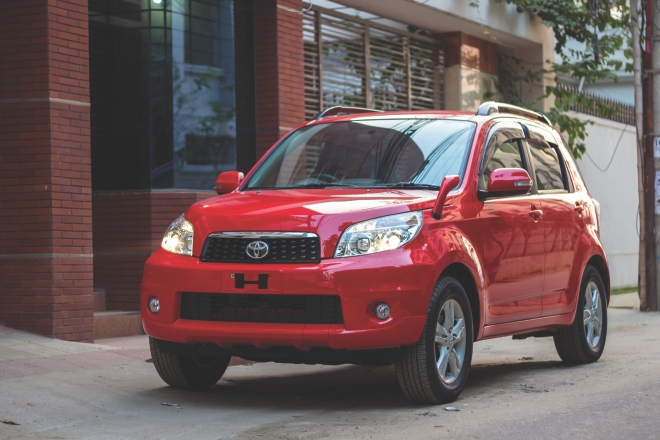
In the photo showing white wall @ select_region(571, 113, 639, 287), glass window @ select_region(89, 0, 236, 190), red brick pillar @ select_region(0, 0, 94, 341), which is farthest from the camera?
white wall @ select_region(571, 113, 639, 287)

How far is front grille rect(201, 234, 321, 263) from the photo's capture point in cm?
651

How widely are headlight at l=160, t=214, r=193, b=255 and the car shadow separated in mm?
997

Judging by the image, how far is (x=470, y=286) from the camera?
7.29 m

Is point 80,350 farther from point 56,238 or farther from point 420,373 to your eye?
point 420,373

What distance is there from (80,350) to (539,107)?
12.8 metres

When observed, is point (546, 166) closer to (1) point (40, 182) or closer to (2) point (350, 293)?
(2) point (350, 293)

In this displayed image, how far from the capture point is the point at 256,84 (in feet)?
45.3

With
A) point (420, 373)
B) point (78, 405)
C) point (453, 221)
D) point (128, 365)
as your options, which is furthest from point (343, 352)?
point (128, 365)

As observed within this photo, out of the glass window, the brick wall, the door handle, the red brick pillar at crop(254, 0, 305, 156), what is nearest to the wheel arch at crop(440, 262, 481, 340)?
the door handle

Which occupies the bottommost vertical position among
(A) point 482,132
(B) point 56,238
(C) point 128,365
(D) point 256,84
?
(C) point 128,365

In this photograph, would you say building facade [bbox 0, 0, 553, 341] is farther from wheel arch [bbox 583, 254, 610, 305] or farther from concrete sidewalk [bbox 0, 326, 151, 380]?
wheel arch [bbox 583, 254, 610, 305]

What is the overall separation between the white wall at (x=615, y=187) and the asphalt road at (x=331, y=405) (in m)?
12.8

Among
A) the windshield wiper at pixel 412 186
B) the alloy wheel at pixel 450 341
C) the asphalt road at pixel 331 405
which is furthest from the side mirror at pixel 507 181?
the asphalt road at pixel 331 405

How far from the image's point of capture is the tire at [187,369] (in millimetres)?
7270
